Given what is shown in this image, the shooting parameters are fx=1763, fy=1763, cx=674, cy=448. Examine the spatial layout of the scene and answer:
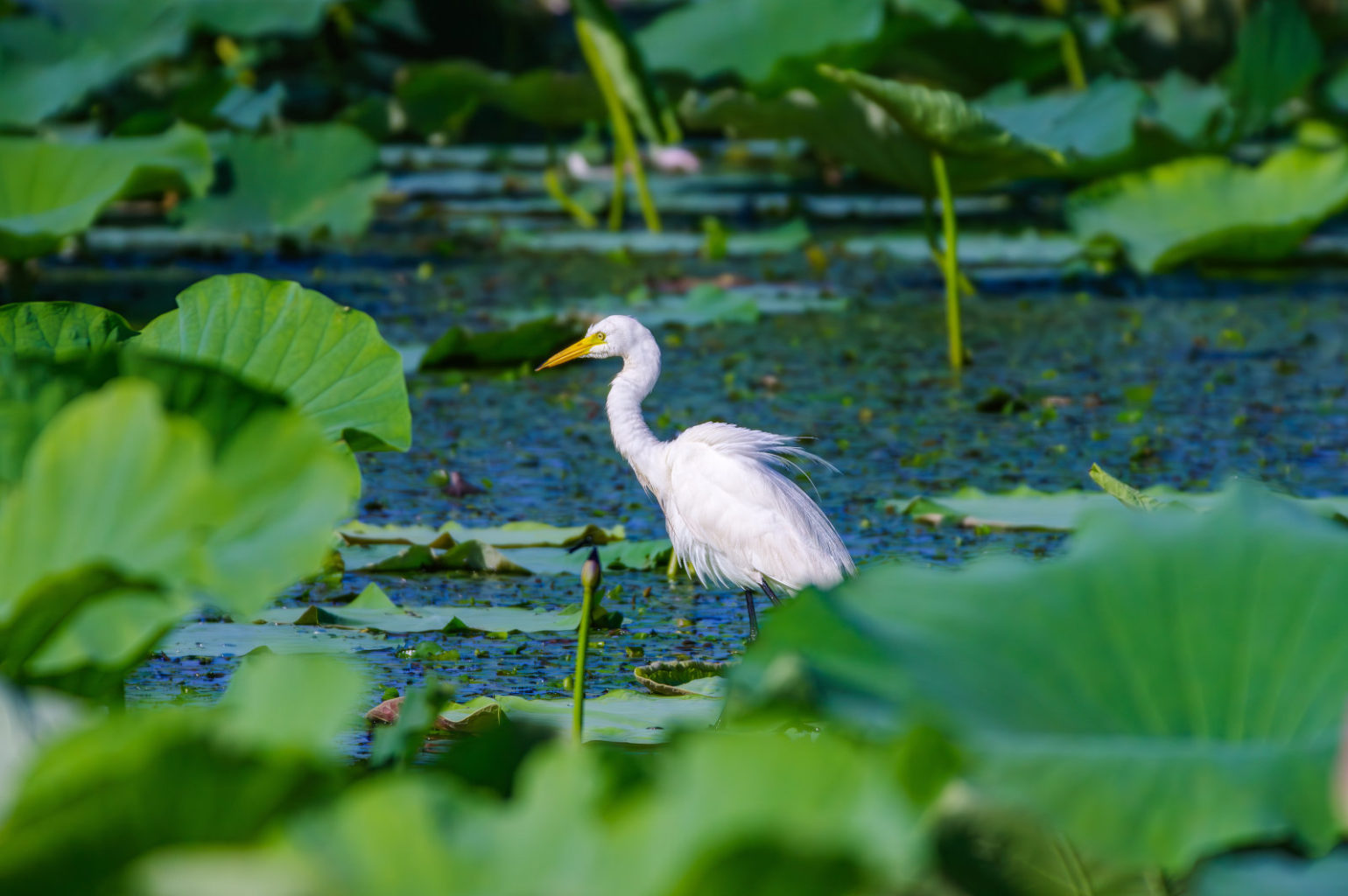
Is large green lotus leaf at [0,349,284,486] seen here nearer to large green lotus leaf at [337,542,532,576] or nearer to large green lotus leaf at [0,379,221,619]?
large green lotus leaf at [0,379,221,619]

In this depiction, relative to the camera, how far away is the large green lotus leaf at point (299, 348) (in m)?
1.65

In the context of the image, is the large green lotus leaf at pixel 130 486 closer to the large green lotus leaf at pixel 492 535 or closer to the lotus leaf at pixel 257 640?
the lotus leaf at pixel 257 640

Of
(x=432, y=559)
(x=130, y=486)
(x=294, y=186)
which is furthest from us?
(x=294, y=186)

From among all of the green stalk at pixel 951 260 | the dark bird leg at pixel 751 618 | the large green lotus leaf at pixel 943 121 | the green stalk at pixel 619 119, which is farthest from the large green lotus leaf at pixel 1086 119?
the dark bird leg at pixel 751 618

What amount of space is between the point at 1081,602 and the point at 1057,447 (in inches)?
109

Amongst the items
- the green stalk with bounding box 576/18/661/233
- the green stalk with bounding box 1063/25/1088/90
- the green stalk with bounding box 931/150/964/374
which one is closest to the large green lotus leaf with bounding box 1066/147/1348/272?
the green stalk with bounding box 931/150/964/374

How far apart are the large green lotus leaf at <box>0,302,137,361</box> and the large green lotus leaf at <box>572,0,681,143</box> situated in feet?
14.1

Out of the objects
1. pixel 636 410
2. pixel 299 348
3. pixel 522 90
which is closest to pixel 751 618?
pixel 636 410

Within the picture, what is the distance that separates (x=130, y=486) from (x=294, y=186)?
533 cm

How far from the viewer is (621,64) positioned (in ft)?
19.4

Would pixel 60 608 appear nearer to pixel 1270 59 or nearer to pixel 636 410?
pixel 636 410

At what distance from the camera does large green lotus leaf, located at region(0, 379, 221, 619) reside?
1.00m

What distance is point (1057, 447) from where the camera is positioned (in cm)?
377

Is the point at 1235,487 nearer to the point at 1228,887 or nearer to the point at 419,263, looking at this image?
the point at 1228,887
